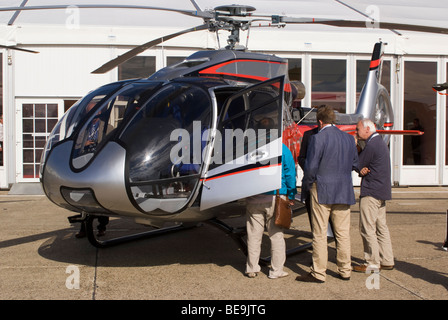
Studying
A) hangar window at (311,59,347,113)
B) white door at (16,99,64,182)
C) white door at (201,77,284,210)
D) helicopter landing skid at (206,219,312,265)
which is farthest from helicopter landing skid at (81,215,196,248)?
hangar window at (311,59,347,113)

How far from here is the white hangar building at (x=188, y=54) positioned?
1200 cm

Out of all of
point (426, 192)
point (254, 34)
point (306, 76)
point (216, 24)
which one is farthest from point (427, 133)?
point (216, 24)

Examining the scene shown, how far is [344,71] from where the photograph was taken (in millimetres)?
13031

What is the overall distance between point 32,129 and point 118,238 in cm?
680

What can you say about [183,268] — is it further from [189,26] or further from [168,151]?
[189,26]

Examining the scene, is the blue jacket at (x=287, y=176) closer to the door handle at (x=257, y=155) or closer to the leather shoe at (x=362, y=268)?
the door handle at (x=257, y=155)

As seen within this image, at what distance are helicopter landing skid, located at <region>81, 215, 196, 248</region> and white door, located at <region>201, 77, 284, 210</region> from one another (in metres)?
1.82

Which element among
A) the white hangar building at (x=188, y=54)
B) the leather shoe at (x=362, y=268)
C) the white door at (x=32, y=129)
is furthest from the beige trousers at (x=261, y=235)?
the white door at (x=32, y=129)

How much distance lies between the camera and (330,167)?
478 cm

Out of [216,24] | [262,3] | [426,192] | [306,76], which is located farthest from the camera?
[262,3]

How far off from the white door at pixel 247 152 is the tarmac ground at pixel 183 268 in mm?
868

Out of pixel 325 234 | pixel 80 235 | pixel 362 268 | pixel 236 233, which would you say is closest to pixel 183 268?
pixel 236 233
